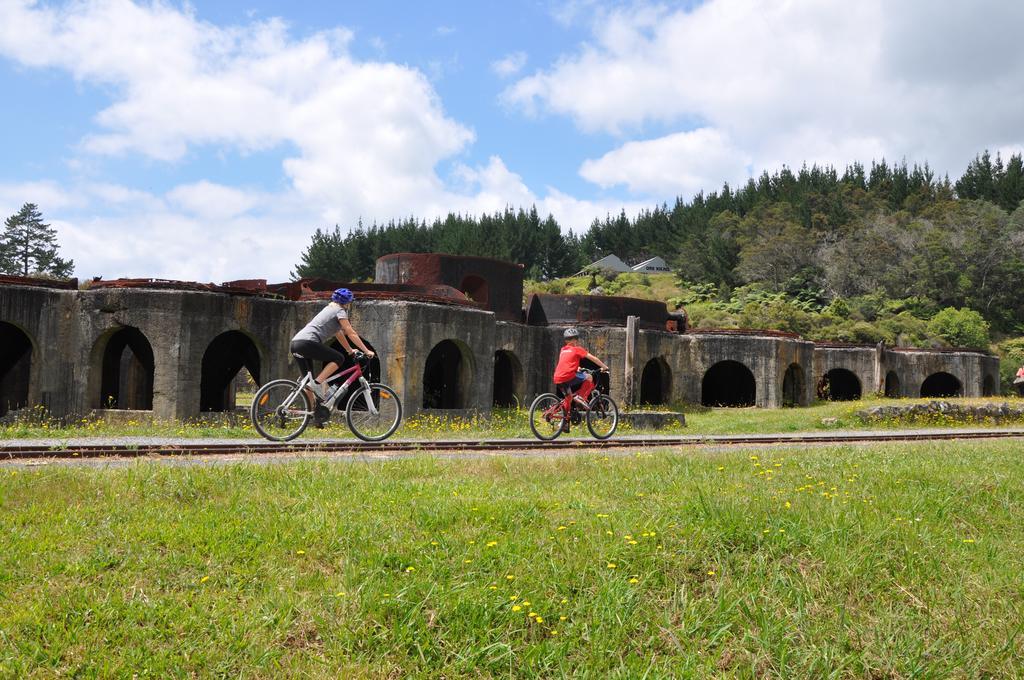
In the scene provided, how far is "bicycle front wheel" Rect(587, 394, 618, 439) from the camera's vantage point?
12.7 m

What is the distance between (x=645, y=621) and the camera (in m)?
4.71

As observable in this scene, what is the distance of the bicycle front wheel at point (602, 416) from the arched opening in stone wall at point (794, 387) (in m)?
20.2

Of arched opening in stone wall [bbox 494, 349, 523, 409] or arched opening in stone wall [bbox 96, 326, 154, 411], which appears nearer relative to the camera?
arched opening in stone wall [bbox 96, 326, 154, 411]

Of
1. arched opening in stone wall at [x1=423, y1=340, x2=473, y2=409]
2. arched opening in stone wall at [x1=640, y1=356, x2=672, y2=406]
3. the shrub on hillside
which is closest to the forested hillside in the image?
the shrub on hillside

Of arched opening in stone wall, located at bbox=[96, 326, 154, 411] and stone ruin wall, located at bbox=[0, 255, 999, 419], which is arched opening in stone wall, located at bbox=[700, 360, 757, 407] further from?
arched opening in stone wall, located at bbox=[96, 326, 154, 411]

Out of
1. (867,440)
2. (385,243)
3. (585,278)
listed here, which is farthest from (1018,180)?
(867,440)

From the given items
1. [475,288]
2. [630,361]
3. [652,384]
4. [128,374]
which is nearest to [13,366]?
[128,374]

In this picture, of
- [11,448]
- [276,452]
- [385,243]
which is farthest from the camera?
[385,243]

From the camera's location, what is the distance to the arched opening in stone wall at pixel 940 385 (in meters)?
39.1

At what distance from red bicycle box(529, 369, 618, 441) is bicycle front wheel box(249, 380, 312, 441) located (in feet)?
11.5

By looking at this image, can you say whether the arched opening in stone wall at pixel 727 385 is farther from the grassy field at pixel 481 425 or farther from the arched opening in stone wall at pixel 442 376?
the arched opening in stone wall at pixel 442 376

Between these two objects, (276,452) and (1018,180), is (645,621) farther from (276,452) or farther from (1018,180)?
(1018,180)

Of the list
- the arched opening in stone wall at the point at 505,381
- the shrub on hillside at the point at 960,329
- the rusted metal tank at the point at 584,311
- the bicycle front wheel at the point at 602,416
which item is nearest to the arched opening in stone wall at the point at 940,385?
the shrub on hillside at the point at 960,329

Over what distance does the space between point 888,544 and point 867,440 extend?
32.7ft
